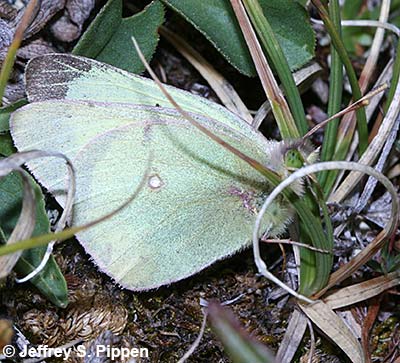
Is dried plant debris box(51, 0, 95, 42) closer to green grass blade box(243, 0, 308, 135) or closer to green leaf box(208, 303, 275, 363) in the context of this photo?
green grass blade box(243, 0, 308, 135)

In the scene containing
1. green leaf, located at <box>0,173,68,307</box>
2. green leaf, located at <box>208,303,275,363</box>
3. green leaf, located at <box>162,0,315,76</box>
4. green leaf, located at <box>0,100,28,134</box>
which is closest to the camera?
green leaf, located at <box>208,303,275,363</box>

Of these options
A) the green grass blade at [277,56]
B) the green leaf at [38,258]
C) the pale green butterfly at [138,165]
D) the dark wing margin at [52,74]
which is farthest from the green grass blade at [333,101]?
the green leaf at [38,258]

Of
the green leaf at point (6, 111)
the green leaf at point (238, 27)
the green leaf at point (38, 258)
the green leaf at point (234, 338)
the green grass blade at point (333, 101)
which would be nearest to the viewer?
the green leaf at point (234, 338)

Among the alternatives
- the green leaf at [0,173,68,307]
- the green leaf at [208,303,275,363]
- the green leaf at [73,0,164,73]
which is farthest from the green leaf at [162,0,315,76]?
the green leaf at [208,303,275,363]

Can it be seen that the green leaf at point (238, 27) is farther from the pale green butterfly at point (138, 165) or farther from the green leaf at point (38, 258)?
the green leaf at point (38, 258)

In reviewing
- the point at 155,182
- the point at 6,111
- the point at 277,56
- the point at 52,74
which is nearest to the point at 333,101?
the point at 277,56

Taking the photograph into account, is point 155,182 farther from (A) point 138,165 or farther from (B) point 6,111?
(B) point 6,111
